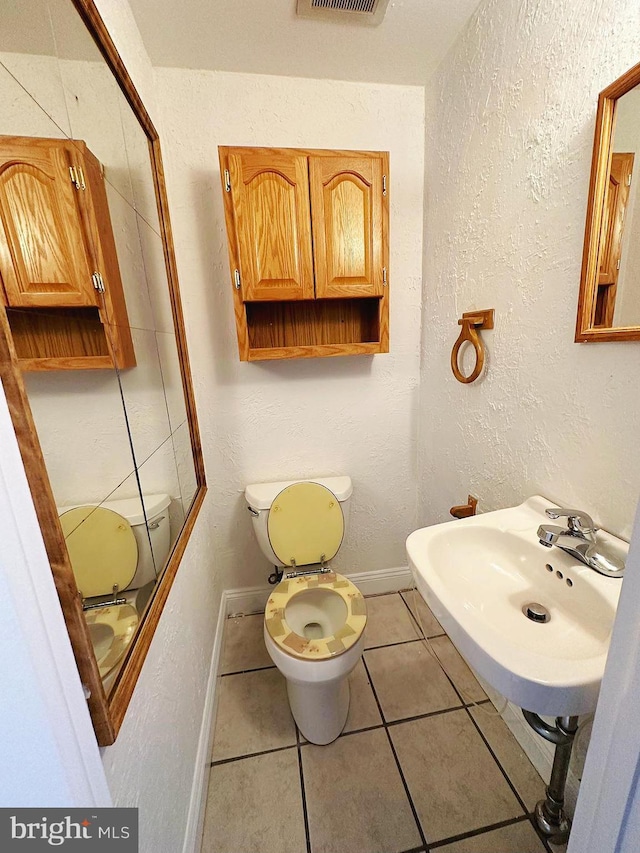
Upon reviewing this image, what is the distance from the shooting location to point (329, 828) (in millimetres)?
975

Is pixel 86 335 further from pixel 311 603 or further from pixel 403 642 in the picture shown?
pixel 403 642

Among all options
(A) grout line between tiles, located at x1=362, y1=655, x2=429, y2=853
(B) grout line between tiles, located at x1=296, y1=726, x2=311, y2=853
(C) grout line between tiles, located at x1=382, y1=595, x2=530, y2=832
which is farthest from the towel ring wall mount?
(B) grout line between tiles, located at x1=296, y1=726, x2=311, y2=853

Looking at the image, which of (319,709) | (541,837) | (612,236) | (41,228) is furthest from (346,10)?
(541,837)

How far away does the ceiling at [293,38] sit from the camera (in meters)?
1.02

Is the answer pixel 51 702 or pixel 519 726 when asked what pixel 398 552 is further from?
pixel 51 702

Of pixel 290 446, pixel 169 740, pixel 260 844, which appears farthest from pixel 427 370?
pixel 260 844

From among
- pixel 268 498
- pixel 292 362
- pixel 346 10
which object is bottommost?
pixel 268 498

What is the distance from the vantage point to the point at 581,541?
31.1 inches

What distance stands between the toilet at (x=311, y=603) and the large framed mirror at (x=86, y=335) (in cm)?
47

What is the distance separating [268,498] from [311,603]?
0.45 metres

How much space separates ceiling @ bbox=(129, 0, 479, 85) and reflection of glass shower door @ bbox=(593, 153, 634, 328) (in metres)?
0.82

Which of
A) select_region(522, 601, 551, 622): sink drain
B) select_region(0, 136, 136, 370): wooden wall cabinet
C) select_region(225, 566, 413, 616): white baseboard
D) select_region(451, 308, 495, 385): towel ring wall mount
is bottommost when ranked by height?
select_region(225, 566, 413, 616): white baseboard

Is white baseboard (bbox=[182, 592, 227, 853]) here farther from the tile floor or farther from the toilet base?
the toilet base

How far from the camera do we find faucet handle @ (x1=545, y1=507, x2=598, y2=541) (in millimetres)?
784
